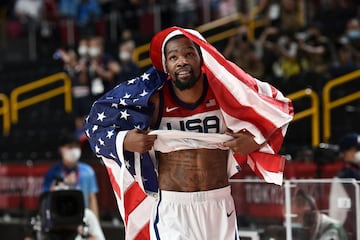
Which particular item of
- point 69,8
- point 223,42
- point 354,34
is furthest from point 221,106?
point 69,8

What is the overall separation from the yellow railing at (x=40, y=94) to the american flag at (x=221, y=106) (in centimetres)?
1174

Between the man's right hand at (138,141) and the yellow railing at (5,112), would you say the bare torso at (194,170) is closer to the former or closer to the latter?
the man's right hand at (138,141)

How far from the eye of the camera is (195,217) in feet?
21.2

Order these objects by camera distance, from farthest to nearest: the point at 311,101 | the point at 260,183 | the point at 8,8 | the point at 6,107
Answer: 1. the point at 8,8
2. the point at 6,107
3. the point at 311,101
4. the point at 260,183

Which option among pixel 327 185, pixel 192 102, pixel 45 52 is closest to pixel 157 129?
pixel 192 102

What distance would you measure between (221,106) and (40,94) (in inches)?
524

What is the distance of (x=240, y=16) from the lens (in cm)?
1872

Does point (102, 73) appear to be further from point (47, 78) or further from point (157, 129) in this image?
point (157, 129)

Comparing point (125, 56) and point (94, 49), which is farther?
point (94, 49)

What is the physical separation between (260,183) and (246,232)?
1.94 feet

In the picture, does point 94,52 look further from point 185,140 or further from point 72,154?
point 185,140

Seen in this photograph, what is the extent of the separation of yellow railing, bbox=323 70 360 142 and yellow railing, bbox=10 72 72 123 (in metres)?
6.03

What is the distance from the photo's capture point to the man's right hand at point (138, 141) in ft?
20.9

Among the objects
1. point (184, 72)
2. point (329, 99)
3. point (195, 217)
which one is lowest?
point (195, 217)
